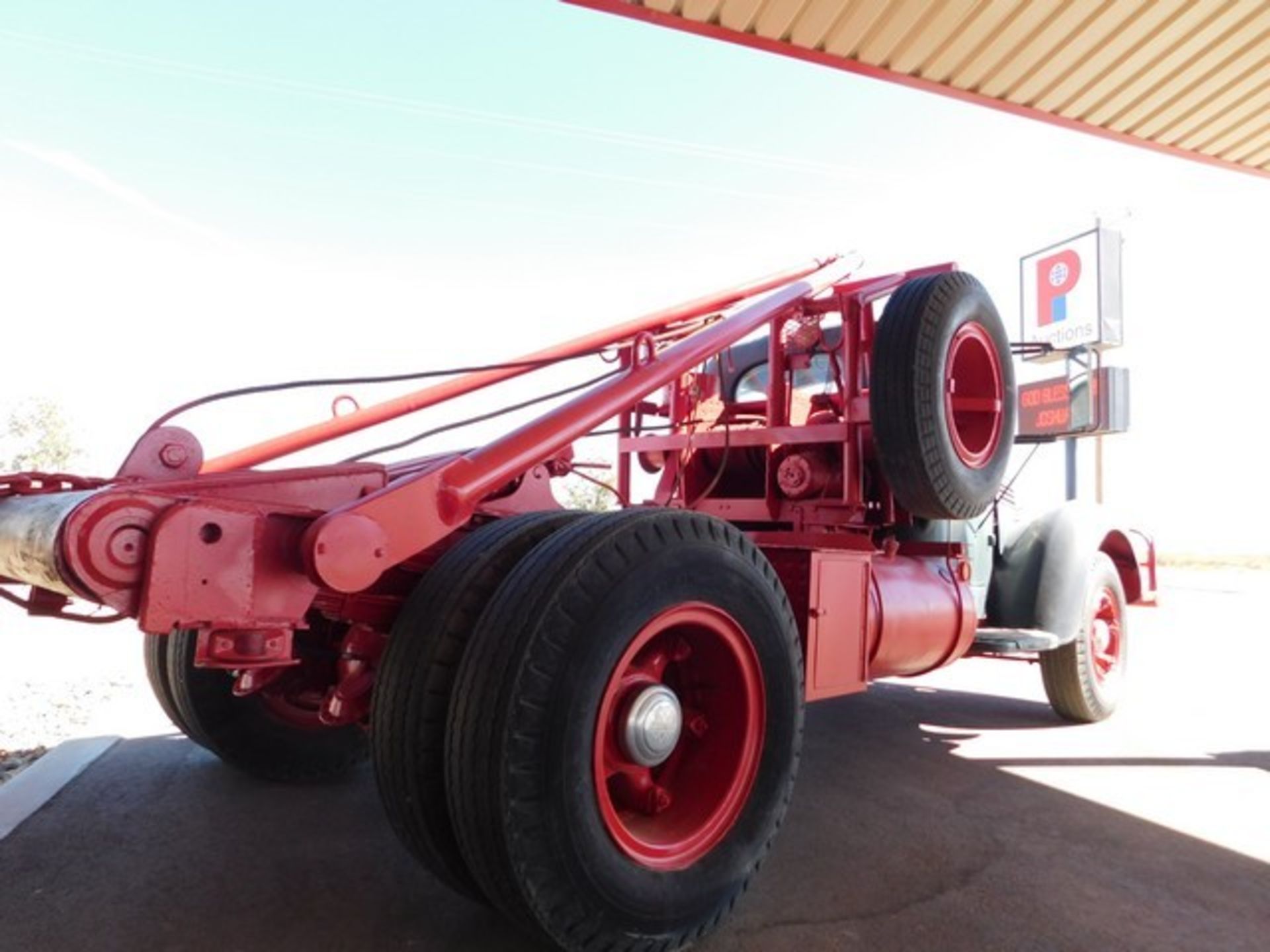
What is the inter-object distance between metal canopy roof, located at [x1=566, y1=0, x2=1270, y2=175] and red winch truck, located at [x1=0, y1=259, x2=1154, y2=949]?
48.8 inches

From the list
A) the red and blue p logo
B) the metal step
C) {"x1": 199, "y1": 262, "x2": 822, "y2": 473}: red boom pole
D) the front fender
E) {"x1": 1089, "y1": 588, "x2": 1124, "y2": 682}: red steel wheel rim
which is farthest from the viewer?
the red and blue p logo

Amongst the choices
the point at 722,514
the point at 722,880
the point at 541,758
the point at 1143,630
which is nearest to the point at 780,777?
the point at 722,880

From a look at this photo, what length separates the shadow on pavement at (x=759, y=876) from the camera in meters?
2.58

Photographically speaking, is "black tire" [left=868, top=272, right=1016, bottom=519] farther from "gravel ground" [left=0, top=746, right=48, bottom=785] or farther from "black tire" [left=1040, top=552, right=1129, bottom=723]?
"gravel ground" [left=0, top=746, right=48, bottom=785]

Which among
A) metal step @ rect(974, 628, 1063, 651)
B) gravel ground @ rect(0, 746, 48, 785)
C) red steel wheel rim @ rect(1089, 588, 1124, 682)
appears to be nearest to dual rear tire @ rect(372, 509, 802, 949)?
metal step @ rect(974, 628, 1063, 651)

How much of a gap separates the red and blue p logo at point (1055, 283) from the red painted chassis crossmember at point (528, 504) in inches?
454

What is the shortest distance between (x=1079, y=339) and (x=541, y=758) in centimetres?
1438

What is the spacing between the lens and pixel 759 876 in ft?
9.98

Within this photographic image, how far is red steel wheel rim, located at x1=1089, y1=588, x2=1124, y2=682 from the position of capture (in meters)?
5.82

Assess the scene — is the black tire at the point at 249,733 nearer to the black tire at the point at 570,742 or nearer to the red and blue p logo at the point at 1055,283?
the black tire at the point at 570,742

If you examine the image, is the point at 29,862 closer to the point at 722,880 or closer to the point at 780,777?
the point at 722,880

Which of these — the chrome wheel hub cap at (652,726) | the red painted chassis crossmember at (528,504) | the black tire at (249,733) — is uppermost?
the red painted chassis crossmember at (528,504)

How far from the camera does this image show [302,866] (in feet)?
9.98

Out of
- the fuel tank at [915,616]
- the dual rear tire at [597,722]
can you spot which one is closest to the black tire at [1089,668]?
the fuel tank at [915,616]
